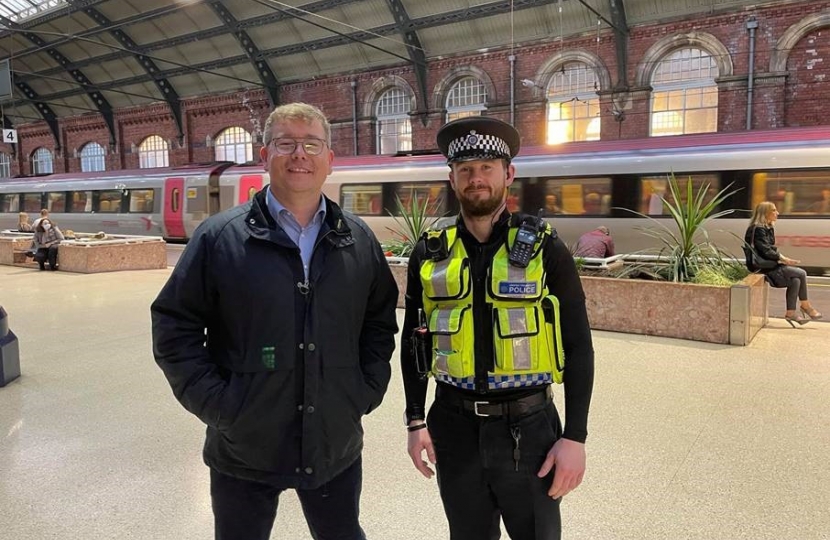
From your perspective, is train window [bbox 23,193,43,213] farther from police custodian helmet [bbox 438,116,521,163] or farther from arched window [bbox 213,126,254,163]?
Result: police custodian helmet [bbox 438,116,521,163]

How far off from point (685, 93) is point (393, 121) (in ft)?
→ 32.6

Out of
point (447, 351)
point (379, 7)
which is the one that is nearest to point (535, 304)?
point (447, 351)

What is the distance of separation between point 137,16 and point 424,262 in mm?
24990

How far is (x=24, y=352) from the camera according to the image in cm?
Result: 596

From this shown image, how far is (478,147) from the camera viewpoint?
6.01ft

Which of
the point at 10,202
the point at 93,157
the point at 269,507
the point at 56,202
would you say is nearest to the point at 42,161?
the point at 93,157

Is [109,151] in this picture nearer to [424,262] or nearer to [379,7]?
[379,7]

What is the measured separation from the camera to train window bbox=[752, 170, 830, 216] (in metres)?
10.0

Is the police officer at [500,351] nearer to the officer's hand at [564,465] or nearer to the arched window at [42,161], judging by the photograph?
the officer's hand at [564,465]

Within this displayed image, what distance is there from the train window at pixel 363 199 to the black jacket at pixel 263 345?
41.9 feet

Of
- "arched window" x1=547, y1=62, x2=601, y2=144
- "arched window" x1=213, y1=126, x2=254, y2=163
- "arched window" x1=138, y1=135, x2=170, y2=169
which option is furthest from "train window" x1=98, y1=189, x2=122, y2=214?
→ "arched window" x1=547, y1=62, x2=601, y2=144

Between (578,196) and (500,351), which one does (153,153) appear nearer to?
(578,196)

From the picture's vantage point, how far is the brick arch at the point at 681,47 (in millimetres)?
16391

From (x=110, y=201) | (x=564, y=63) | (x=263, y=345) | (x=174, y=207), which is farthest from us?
(x=110, y=201)
